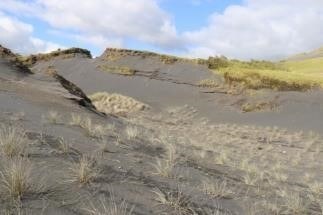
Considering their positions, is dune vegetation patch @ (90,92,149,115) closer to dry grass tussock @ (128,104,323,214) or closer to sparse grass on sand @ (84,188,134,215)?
dry grass tussock @ (128,104,323,214)

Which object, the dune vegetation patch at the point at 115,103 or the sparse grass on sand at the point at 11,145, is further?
the dune vegetation patch at the point at 115,103

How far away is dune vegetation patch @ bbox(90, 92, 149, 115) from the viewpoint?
40.5 meters

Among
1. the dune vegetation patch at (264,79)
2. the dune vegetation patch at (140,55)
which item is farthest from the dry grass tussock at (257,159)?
the dune vegetation patch at (140,55)

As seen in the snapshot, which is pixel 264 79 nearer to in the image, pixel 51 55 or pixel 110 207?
pixel 51 55

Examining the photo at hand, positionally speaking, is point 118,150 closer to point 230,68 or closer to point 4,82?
point 4,82

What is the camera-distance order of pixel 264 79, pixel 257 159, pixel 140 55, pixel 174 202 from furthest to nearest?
pixel 140 55
pixel 264 79
pixel 257 159
pixel 174 202

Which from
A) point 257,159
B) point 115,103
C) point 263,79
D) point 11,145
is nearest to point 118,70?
point 115,103

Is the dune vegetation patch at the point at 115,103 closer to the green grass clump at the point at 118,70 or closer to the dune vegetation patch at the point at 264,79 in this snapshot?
the green grass clump at the point at 118,70

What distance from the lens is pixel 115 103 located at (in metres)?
42.2

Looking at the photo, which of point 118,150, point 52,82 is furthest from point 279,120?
point 118,150

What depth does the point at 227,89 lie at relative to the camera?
44156 mm

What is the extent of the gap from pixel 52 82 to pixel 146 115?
41.8 ft

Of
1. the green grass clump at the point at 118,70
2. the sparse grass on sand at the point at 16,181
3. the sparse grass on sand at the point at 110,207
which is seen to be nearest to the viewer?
the sparse grass on sand at the point at 16,181

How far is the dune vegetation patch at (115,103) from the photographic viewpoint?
40.5 meters
